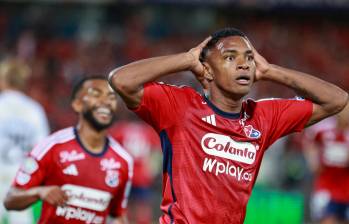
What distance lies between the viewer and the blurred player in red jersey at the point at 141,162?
14469mm

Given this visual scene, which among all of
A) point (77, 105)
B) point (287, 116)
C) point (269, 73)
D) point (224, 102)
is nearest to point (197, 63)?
point (224, 102)

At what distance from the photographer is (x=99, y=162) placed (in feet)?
21.7

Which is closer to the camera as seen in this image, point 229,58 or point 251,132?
point 229,58

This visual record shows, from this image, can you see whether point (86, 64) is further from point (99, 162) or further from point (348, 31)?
point (99, 162)

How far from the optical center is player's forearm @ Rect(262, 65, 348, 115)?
496 centimetres

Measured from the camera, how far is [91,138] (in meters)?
6.71

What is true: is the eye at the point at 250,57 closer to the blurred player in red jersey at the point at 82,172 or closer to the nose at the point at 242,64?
the nose at the point at 242,64

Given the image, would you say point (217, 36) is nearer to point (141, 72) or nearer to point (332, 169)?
point (141, 72)

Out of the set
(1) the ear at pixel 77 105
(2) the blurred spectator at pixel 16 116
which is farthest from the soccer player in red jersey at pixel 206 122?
(2) the blurred spectator at pixel 16 116

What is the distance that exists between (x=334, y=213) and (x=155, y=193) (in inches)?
204

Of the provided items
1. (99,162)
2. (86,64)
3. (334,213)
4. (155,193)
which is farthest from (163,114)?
(86,64)

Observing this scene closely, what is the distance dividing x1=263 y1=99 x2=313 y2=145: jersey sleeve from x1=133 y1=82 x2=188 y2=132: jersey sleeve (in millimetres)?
607

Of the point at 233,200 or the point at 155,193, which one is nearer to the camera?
the point at 233,200

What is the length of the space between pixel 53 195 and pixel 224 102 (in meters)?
1.64
